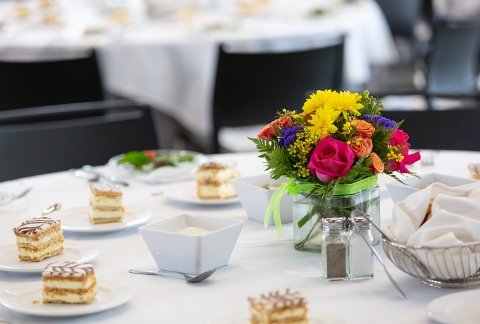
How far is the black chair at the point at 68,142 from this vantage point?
274 centimetres

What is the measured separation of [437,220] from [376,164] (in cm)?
18

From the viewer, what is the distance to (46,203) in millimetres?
2105

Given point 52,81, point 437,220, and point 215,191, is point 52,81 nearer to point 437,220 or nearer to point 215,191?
point 215,191

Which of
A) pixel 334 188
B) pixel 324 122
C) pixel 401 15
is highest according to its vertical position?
pixel 401 15

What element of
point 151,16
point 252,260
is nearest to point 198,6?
point 151,16

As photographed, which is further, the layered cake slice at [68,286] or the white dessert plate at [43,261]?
the white dessert plate at [43,261]

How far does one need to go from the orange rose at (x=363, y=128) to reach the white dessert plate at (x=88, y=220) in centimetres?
49

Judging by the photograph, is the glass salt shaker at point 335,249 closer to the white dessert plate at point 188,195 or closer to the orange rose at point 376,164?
the orange rose at point 376,164

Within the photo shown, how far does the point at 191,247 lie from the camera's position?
4.91 feet

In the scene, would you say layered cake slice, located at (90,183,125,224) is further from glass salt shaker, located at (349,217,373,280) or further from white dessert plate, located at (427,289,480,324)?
white dessert plate, located at (427,289,480,324)

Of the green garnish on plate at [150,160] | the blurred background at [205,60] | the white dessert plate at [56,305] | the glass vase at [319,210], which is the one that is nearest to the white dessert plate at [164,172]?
the green garnish on plate at [150,160]

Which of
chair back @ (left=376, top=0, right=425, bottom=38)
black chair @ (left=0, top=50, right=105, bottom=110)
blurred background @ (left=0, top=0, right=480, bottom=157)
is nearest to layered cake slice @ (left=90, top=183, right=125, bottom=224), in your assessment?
blurred background @ (left=0, top=0, right=480, bottom=157)

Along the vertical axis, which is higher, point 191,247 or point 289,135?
point 289,135

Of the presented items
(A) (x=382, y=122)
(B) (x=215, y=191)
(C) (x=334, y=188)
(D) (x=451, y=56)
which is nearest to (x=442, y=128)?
(B) (x=215, y=191)
